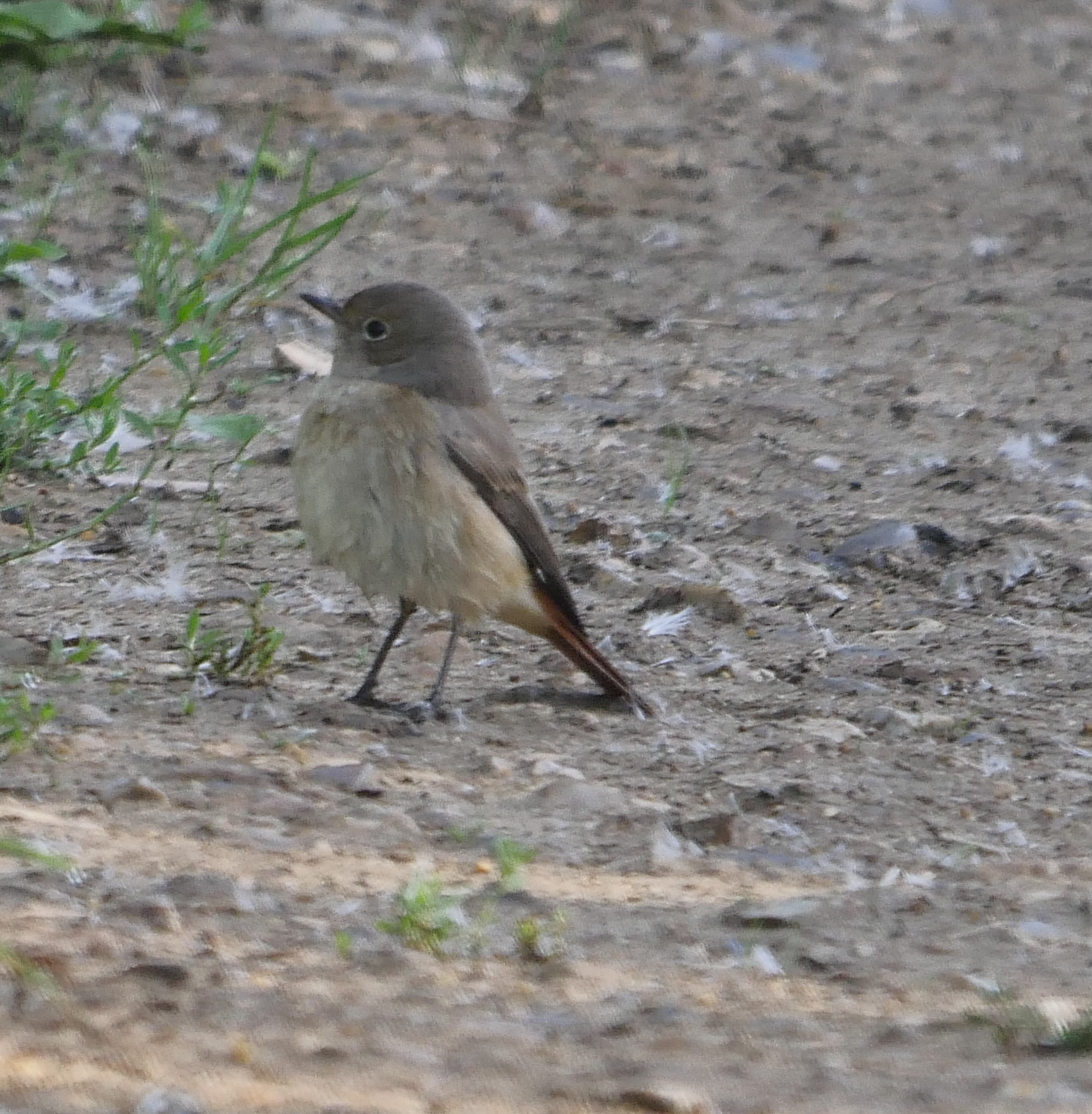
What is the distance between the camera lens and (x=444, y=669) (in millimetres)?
5555

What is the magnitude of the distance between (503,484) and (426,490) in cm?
32

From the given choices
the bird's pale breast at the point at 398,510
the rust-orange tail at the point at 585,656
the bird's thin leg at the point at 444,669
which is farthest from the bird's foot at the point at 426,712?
the rust-orange tail at the point at 585,656

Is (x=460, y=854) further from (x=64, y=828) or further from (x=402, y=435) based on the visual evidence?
→ (x=402, y=435)

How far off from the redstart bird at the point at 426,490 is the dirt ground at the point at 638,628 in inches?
9.1

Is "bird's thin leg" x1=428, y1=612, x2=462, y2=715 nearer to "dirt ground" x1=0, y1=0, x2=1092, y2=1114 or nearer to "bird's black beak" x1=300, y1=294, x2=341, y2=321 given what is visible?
"dirt ground" x1=0, y1=0, x2=1092, y2=1114

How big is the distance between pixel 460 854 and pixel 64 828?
2.70 feet

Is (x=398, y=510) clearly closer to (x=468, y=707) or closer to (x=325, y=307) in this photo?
(x=468, y=707)

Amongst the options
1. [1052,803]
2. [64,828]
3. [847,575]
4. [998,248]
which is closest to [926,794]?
[1052,803]

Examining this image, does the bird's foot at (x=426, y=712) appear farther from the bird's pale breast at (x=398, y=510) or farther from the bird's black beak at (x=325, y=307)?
the bird's black beak at (x=325, y=307)

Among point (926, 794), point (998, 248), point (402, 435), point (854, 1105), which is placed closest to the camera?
point (854, 1105)

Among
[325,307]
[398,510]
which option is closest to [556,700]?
[398,510]

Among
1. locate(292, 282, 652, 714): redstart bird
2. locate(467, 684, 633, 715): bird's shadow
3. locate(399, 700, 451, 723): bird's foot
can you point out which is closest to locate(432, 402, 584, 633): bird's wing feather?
locate(292, 282, 652, 714): redstart bird

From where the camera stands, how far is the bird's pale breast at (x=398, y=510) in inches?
211

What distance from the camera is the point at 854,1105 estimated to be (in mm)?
3014
